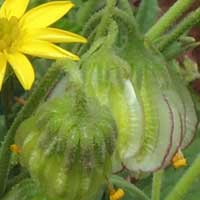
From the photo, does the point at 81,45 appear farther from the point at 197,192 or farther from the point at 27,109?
the point at 197,192

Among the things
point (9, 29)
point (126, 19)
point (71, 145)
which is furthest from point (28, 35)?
point (71, 145)

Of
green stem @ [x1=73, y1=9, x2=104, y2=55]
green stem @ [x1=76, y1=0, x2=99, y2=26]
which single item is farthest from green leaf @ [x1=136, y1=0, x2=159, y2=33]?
green stem @ [x1=73, y1=9, x2=104, y2=55]

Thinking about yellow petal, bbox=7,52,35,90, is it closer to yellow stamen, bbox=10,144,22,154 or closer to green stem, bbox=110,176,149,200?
yellow stamen, bbox=10,144,22,154

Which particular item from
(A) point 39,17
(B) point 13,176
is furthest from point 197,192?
(A) point 39,17

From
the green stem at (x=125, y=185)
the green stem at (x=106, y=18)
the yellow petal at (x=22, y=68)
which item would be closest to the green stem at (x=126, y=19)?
the green stem at (x=106, y=18)

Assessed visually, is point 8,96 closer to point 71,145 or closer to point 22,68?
point 22,68

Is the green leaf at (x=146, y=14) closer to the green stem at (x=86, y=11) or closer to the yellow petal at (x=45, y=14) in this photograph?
the green stem at (x=86, y=11)
